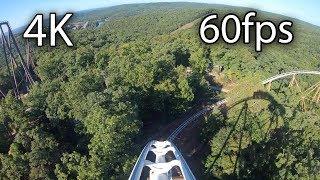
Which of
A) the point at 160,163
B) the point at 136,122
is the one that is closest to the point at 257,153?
the point at 136,122

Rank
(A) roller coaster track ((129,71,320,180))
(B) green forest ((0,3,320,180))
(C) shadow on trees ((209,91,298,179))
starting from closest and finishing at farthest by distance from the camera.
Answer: (A) roller coaster track ((129,71,320,180)) → (B) green forest ((0,3,320,180)) → (C) shadow on trees ((209,91,298,179))

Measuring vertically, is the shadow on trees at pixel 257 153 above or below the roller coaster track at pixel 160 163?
below

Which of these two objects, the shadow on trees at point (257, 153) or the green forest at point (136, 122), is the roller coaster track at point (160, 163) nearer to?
the green forest at point (136, 122)

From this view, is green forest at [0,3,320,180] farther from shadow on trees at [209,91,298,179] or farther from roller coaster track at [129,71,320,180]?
roller coaster track at [129,71,320,180]

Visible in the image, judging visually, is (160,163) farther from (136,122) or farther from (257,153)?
(257,153)

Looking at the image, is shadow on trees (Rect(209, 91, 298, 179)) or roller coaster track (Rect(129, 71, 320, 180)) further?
shadow on trees (Rect(209, 91, 298, 179))

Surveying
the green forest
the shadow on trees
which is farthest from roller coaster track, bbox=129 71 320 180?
the shadow on trees

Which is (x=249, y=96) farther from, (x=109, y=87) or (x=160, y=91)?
(x=109, y=87)

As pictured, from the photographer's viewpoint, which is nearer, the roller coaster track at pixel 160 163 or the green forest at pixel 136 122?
the roller coaster track at pixel 160 163

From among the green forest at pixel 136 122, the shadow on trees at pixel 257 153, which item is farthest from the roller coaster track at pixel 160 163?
the shadow on trees at pixel 257 153

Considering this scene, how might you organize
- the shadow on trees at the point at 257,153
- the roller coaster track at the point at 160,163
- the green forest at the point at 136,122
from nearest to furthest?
the roller coaster track at the point at 160,163 < the green forest at the point at 136,122 < the shadow on trees at the point at 257,153

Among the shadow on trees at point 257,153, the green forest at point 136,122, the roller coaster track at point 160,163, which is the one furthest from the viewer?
the shadow on trees at point 257,153
